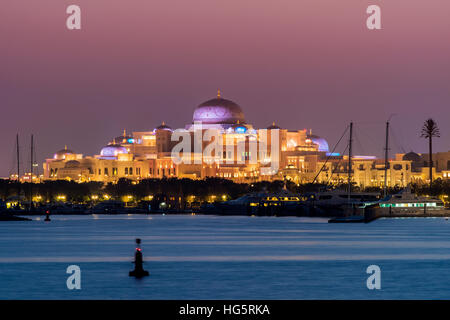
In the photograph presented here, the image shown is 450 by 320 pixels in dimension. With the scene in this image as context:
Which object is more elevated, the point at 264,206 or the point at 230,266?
the point at 264,206

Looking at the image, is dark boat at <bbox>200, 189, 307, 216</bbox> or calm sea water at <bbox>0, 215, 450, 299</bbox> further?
dark boat at <bbox>200, 189, 307, 216</bbox>

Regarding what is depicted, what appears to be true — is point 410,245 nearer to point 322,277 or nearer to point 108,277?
point 322,277

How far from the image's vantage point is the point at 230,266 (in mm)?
54062

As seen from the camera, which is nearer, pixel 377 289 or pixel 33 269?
pixel 377 289

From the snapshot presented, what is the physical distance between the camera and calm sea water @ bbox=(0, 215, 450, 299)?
42.2 meters

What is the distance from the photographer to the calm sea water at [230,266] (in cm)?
4216

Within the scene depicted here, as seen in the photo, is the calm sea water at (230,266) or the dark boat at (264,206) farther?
the dark boat at (264,206)

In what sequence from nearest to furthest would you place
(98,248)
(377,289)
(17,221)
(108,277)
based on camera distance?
(377,289), (108,277), (98,248), (17,221)

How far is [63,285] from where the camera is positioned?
147 feet

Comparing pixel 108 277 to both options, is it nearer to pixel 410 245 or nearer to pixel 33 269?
pixel 33 269

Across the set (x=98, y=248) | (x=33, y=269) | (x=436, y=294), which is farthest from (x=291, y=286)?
(x=98, y=248)

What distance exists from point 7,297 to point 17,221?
9334 cm

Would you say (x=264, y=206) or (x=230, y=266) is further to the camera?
(x=264, y=206)

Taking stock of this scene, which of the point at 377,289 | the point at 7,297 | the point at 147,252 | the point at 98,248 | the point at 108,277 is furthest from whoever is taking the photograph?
the point at 98,248
